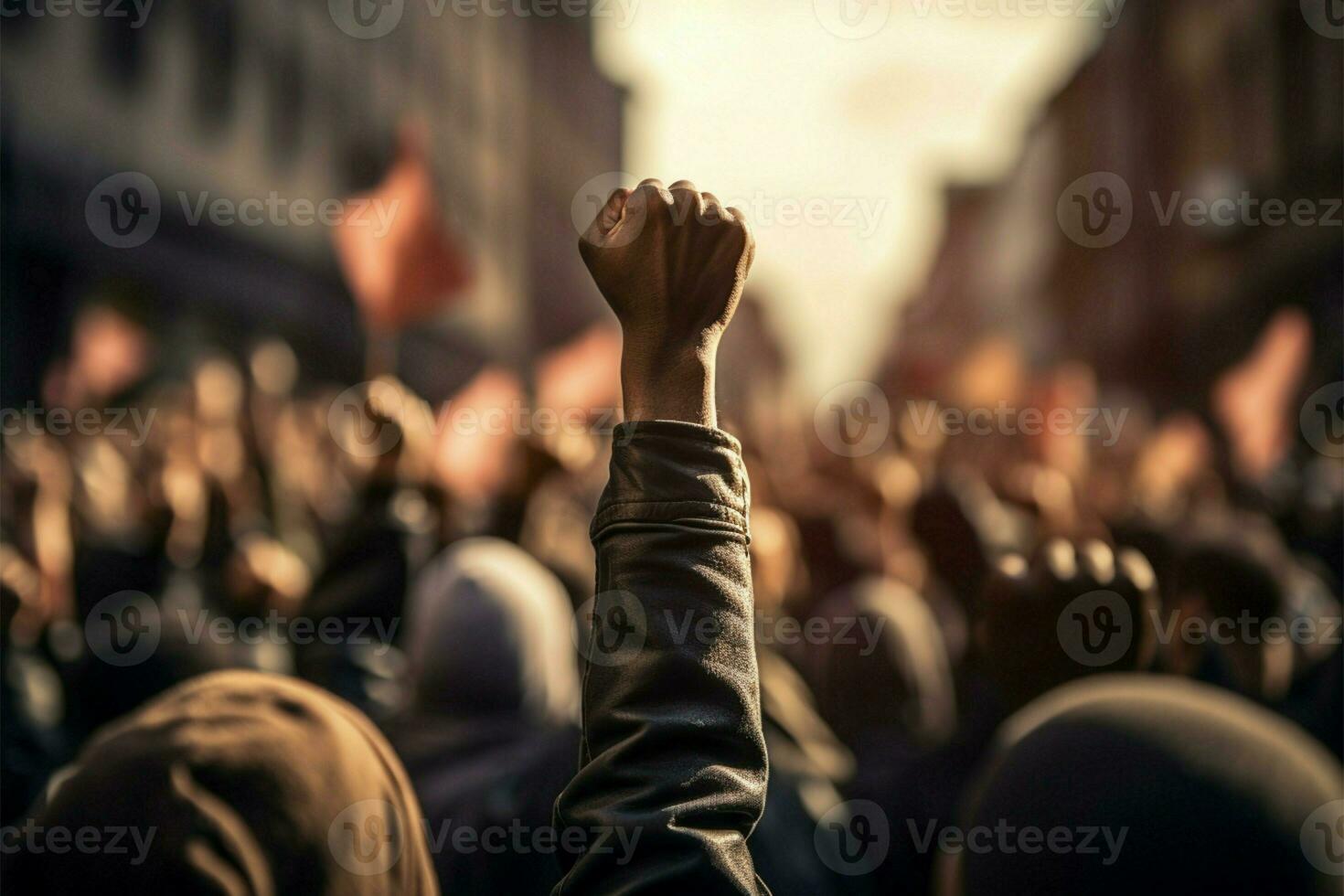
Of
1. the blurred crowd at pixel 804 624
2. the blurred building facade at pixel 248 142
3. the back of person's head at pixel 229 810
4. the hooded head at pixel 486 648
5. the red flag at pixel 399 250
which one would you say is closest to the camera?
the back of person's head at pixel 229 810

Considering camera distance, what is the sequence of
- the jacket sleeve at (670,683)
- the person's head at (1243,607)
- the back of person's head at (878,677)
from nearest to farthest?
the jacket sleeve at (670,683) < the person's head at (1243,607) < the back of person's head at (878,677)

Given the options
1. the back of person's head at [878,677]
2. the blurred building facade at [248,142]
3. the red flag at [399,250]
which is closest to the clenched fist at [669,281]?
the back of person's head at [878,677]

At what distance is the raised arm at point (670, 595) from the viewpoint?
124 cm

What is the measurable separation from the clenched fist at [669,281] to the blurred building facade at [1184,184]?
9208mm

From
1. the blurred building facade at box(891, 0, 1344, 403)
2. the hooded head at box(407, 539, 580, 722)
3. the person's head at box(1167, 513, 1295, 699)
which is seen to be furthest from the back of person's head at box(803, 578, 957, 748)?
the blurred building facade at box(891, 0, 1344, 403)

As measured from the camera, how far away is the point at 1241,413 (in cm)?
561

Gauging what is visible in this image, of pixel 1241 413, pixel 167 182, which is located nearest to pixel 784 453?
pixel 1241 413

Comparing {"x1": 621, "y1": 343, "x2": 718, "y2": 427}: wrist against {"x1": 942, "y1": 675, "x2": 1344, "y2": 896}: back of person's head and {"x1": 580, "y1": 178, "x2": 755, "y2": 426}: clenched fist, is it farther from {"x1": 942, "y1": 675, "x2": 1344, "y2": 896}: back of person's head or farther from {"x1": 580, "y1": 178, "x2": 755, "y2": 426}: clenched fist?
{"x1": 942, "y1": 675, "x2": 1344, "y2": 896}: back of person's head

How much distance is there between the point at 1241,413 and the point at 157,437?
556cm

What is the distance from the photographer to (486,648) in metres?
2.70

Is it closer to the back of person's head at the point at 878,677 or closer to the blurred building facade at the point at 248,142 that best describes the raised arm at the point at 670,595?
the back of person's head at the point at 878,677

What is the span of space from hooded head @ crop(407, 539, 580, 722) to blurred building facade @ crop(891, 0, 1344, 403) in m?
7.93

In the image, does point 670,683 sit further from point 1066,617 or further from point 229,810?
point 1066,617

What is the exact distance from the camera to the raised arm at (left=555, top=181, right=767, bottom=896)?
124 centimetres
